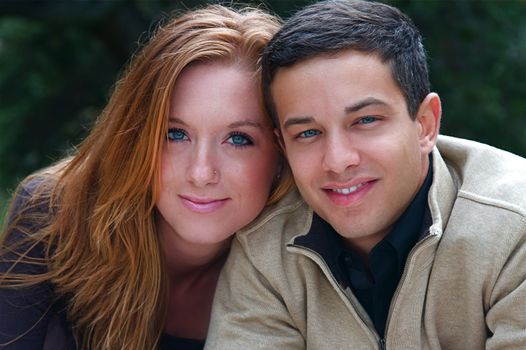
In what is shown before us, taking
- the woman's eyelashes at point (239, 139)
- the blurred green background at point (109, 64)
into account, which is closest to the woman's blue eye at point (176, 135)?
the woman's eyelashes at point (239, 139)

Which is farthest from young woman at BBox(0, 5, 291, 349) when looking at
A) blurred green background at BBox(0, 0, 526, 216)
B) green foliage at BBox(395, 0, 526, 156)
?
green foliage at BBox(395, 0, 526, 156)

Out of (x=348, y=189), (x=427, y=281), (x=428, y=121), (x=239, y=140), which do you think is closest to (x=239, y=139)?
(x=239, y=140)

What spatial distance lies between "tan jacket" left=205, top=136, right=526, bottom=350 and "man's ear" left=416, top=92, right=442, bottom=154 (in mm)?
70

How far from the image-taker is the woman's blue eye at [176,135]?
2658 millimetres

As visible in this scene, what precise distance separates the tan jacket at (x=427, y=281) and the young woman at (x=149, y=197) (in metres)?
0.17

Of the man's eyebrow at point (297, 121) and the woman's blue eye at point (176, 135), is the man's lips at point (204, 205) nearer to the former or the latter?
the woman's blue eye at point (176, 135)

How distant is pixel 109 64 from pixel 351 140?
174 inches

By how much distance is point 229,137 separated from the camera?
2.65m

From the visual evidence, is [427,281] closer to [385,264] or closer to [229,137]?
[385,264]

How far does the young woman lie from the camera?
8.64 feet

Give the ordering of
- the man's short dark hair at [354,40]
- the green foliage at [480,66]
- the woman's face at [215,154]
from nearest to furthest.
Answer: the man's short dark hair at [354,40]
the woman's face at [215,154]
the green foliage at [480,66]

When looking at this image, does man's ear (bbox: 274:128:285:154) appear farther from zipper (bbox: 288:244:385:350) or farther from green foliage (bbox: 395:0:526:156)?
green foliage (bbox: 395:0:526:156)

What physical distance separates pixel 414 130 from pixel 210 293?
1.03m

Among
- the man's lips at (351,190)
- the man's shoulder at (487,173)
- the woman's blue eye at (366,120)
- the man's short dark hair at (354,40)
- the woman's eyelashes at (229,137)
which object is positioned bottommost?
the man's shoulder at (487,173)
